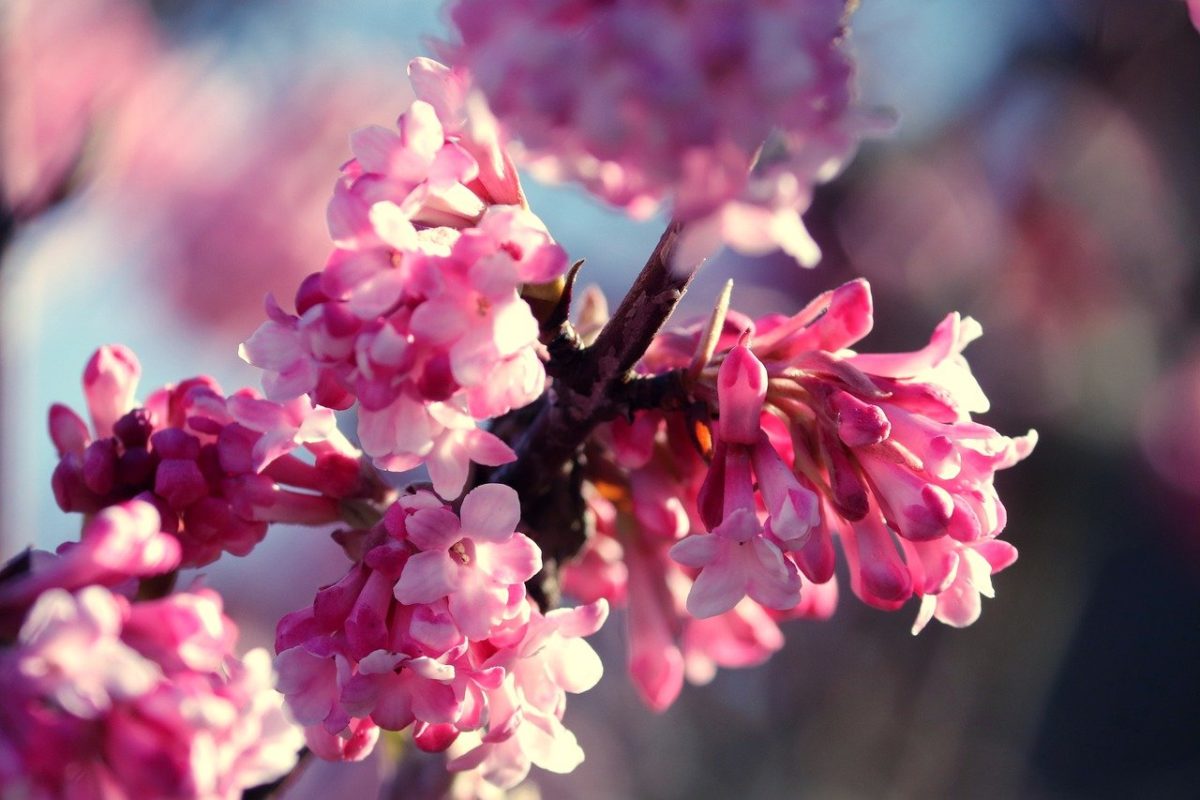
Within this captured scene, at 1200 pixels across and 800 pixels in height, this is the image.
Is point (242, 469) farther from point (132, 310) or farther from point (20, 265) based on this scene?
point (132, 310)

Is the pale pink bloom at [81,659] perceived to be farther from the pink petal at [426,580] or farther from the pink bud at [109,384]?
Result: the pink bud at [109,384]

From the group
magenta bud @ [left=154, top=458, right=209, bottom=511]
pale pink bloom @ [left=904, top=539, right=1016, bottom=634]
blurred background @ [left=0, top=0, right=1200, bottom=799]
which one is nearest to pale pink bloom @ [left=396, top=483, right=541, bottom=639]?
magenta bud @ [left=154, top=458, right=209, bottom=511]

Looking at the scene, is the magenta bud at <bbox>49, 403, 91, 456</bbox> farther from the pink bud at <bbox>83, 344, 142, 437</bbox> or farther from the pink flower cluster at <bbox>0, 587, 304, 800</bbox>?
the pink flower cluster at <bbox>0, 587, 304, 800</bbox>

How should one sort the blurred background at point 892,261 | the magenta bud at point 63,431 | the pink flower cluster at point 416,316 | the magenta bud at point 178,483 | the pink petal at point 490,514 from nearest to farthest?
the pink flower cluster at point 416,316 → the pink petal at point 490,514 → the magenta bud at point 178,483 → the magenta bud at point 63,431 → the blurred background at point 892,261

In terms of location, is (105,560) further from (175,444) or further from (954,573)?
(954,573)

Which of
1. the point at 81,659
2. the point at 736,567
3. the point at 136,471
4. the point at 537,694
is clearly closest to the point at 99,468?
the point at 136,471

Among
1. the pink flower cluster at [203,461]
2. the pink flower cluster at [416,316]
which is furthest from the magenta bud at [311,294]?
the pink flower cluster at [203,461]
